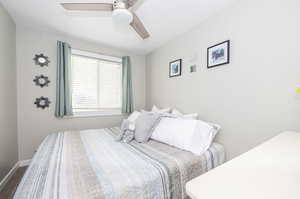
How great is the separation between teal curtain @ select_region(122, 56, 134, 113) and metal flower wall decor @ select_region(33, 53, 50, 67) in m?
1.44

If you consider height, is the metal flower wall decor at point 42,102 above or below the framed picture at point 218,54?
below

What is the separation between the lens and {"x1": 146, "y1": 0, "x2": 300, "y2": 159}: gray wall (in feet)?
3.87

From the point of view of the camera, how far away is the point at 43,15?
1844mm

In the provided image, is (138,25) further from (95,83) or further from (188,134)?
(95,83)

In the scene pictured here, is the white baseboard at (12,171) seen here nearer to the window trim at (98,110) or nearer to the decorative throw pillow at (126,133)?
the window trim at (98,110)

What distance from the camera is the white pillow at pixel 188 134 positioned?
4.66 ft

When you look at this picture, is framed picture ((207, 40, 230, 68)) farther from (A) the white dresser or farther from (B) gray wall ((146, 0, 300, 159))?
(A) the white dresser

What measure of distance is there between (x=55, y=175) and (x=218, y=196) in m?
1.07

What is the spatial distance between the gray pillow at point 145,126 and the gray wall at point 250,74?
69cm

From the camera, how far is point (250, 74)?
4.67 ft

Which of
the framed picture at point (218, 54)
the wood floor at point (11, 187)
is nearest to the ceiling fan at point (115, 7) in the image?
the framed picture at point (218, 54)

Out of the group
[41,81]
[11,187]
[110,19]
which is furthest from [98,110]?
[110,19]

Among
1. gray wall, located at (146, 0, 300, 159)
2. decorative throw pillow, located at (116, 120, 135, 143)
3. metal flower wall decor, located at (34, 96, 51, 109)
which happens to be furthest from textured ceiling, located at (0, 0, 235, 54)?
decorative throw pillow, located at (116, 120, 135, 143)

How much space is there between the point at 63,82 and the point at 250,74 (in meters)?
2.89
